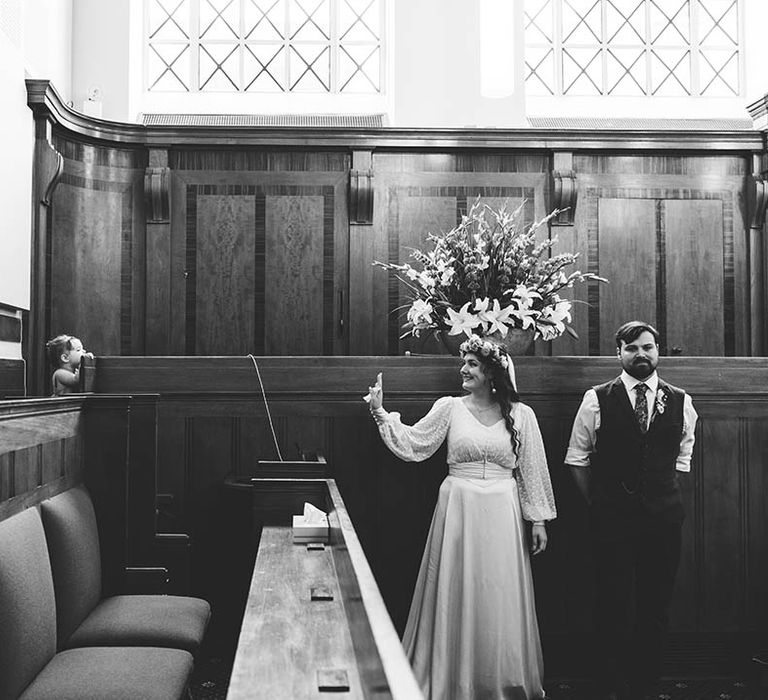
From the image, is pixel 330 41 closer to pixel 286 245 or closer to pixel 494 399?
pixel 286 245

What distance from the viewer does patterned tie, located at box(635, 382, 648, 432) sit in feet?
12.8

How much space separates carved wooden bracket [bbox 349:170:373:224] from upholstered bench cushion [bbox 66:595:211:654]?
A: 3830 millimetres

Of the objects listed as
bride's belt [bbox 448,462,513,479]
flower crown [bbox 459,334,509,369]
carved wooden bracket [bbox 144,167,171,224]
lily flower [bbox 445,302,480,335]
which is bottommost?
bride's belt [bbox 448,462,513,479]

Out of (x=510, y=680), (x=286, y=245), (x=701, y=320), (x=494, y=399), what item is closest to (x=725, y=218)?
(x=701, y=320)

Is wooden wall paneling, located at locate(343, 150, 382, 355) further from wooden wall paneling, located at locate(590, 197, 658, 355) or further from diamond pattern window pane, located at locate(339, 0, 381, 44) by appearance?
wooden wall paneling, located at locate(590, 197, 658, 355)

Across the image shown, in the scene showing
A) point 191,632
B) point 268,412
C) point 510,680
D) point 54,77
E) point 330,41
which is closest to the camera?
point 191,632

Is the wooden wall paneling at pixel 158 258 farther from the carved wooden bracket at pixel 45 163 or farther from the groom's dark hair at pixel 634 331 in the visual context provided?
the groom's dark hair at pixel 634 331

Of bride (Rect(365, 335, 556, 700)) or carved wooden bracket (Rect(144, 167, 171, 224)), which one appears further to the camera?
carved wooden bracket (Rect(144, 167, 171, 224))

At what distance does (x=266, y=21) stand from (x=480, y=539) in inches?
205

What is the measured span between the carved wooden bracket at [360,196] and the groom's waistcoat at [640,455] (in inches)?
127

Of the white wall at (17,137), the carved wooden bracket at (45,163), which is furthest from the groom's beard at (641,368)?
the carved wooden bracket at (45,163)

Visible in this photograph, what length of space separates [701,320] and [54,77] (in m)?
5.08

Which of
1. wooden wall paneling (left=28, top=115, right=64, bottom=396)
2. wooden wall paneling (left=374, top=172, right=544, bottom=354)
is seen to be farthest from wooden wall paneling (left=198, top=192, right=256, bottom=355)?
wooden wall paneling (left=28, top=115, right=64, bottom=396)

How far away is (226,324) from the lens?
667cm
